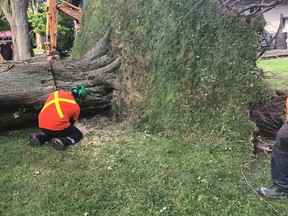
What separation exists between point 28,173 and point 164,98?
260 centimetres

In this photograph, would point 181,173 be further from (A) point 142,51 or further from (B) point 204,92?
(A) point 142,51

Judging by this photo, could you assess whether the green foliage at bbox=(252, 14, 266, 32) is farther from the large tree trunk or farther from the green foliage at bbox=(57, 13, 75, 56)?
the green foliage at bbox=(57, 13, 75, 56)

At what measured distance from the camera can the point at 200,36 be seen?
6.02 metres

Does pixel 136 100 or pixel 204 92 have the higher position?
pixel 204 92

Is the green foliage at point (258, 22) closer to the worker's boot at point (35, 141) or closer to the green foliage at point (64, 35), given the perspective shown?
the worker's boot at point (35, 141)

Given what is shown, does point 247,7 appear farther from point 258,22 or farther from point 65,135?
point 65,135

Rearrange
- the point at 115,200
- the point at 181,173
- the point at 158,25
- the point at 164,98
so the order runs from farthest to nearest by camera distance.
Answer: the point at 158,25 < the point at 164,98 < the point at 181,173 < the point at 115,200

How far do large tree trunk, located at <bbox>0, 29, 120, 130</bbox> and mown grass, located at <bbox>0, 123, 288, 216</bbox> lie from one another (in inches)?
35.1

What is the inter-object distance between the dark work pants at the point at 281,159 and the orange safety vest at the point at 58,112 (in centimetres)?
323

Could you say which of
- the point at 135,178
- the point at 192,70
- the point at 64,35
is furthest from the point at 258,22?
Result: the point at 64,35

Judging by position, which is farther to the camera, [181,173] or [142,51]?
[142,51]

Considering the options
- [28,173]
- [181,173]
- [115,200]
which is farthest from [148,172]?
[28,173]

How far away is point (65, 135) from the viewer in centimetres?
591

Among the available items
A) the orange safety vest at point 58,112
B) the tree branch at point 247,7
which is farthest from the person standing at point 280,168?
the orange safety vest at point 58,112
